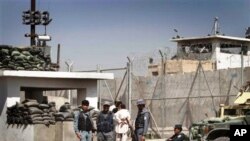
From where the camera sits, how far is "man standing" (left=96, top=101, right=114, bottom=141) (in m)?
11.8

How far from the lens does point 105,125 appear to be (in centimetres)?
1177

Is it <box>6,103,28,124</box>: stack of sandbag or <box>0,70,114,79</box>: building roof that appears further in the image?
<box>6,103,28,124</box>: stack of sandbag

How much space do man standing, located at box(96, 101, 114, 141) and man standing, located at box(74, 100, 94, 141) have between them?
0.65m

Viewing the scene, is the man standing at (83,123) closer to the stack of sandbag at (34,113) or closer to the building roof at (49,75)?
the stack of sandbag at (34,113)

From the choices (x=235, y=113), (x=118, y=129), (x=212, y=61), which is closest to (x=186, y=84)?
(x=235, y=113)

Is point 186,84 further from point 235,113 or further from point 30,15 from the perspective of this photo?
point 30,15

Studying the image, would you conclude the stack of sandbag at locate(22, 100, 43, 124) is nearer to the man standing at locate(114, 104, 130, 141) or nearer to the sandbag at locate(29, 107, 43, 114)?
the sandbag at locate(29, 107, 43, 114)

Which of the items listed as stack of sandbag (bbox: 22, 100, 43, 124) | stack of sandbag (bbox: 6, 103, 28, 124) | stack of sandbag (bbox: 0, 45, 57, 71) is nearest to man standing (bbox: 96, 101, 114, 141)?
stack of sandbag (bbox: 22, 100, 43, 124)

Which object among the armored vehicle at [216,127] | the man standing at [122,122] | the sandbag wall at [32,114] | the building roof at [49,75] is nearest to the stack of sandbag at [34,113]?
the sandbag wall at [32,114]

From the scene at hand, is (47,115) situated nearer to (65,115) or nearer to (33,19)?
(65,115)

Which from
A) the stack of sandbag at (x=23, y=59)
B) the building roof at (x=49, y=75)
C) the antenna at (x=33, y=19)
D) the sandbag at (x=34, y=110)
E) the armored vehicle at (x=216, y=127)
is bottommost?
the armored vehicle at (x=216, y=127)

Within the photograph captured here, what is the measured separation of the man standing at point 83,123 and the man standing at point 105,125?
646mm

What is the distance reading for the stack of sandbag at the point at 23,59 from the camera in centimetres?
1598

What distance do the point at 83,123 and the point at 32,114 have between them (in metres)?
4.61
